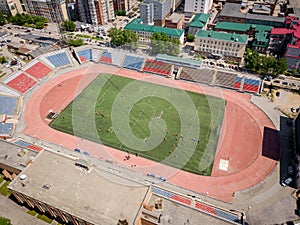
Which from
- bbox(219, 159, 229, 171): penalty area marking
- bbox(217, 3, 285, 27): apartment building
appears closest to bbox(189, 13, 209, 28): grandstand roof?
bbox(217, 3, 285, 27): apartment building

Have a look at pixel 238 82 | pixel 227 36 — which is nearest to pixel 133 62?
pixel 227 36

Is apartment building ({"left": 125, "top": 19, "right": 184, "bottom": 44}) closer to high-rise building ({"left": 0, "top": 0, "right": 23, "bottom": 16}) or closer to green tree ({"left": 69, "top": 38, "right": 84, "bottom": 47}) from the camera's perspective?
green tree ({"left": 69, "top": 38, "right": 84, "bottom": 47})

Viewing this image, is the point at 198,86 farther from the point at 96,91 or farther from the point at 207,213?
the point at 207,213

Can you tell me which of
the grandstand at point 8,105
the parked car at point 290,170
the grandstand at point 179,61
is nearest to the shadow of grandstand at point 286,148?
the parked car at point 290,170

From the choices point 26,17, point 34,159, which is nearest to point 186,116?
point 34,159

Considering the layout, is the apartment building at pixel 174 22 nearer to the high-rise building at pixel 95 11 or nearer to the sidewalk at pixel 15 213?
the high-rise building at pixel 95 11

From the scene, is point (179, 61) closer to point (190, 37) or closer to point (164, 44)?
point (164, 44)

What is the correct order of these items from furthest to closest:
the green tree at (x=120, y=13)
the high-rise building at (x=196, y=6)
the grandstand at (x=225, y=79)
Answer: the green tree at (x=120, y=13) → the high-rise building at (x=196, y=6) → the grandstand at (x=225, y=79)
